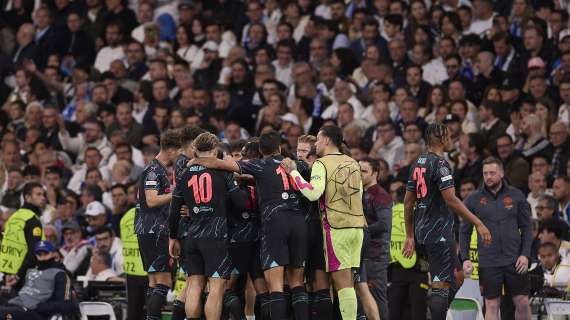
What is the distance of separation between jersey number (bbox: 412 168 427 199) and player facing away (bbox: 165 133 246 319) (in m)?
1.91

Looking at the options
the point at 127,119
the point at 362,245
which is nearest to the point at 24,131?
the point at 127,119

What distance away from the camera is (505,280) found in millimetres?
15359

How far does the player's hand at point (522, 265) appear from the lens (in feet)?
49.5

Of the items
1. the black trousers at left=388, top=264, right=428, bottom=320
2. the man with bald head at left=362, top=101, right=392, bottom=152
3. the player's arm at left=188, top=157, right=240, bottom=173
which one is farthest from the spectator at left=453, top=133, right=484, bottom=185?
the player's arm at left=188, top=157, right=240, bottom=173

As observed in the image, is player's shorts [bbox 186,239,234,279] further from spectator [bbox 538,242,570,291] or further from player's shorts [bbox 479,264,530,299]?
spectator [bbox 538,242,570,291]

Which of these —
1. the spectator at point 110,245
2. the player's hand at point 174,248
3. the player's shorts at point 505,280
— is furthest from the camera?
the spectator at point 110,245

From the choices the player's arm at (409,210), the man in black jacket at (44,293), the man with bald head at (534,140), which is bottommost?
the man in black jacket at (44,293)

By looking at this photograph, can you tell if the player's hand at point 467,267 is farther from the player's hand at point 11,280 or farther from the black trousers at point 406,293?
the player's hand at point 11,280

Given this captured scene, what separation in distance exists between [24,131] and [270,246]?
11.6 meters

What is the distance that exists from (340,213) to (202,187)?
4.86 ft

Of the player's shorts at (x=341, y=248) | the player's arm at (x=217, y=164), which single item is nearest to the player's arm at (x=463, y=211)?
A: the player's shorts at (x=341, y=248)

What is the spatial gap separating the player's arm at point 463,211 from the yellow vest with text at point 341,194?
0.97 m

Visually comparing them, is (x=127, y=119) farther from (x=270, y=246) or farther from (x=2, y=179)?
(x=270, y=246)

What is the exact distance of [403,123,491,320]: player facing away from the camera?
14.5 m
